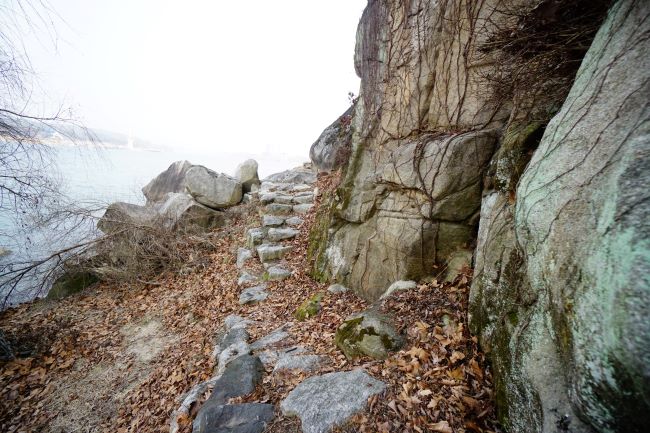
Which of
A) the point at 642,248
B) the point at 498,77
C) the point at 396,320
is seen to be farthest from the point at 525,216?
the point at 498,77

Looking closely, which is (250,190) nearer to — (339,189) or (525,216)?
(339,189)

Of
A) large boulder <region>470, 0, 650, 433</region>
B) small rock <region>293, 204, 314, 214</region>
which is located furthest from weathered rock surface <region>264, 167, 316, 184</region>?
large boulder <region>470, 0, 650, 433</region>

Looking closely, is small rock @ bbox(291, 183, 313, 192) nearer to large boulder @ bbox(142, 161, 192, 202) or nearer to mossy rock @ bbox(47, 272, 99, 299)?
mossy rock @ bbox(47, 272, 99, 299)

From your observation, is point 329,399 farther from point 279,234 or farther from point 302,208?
point 302,208

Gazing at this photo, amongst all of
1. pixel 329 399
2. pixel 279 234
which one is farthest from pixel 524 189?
pixel 279 234

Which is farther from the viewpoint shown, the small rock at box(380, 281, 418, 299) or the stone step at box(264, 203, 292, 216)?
the stone step at box(264, 203, 292, 216)

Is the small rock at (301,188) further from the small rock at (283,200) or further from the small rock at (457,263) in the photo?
the small rock at (457,263)

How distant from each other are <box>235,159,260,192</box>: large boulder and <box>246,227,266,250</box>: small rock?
12.9 ft

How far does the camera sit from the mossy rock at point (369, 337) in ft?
10.7

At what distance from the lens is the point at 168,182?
15.2 metres

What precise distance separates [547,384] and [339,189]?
5.07 m

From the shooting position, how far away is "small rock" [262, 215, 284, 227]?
27.8 ft

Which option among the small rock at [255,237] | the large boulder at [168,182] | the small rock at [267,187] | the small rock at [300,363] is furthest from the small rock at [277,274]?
the large boulder at [168,182]

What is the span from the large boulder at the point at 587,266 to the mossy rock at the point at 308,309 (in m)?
2.95
